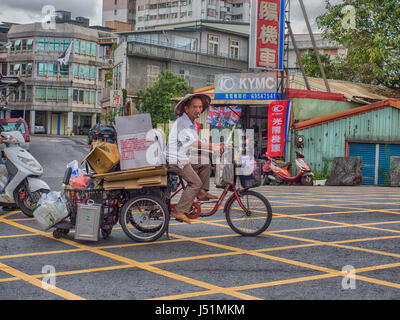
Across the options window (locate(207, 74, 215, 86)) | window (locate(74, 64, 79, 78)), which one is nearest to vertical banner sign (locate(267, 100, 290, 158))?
window (locate(207, 74, 215, 86))

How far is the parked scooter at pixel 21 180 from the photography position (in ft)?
30.9

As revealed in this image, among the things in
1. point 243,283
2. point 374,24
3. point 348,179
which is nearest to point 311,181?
point 348,179

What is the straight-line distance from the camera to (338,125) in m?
21.0

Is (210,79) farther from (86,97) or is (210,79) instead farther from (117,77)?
(86,97)

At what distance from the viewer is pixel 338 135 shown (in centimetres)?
2108

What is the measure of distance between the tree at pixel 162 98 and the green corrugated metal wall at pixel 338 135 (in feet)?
65.4

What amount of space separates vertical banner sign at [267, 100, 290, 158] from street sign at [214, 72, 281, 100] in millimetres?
836

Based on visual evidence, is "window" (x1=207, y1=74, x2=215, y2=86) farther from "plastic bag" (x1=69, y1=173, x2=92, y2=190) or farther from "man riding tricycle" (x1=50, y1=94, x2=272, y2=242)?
"plastic bag" (x1=69, y1=173, x2=92, y2=190)

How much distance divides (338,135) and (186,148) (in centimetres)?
1454

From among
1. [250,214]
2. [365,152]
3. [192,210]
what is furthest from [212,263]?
[365,152]

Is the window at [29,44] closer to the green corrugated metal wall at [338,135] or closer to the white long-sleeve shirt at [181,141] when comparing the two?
the green corrugated metal wall at [338,135]

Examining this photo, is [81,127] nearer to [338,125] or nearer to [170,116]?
[170,116]

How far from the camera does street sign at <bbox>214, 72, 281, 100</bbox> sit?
22.0 m

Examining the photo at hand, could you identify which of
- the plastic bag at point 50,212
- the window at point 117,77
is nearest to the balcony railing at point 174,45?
the window at point 117,77
